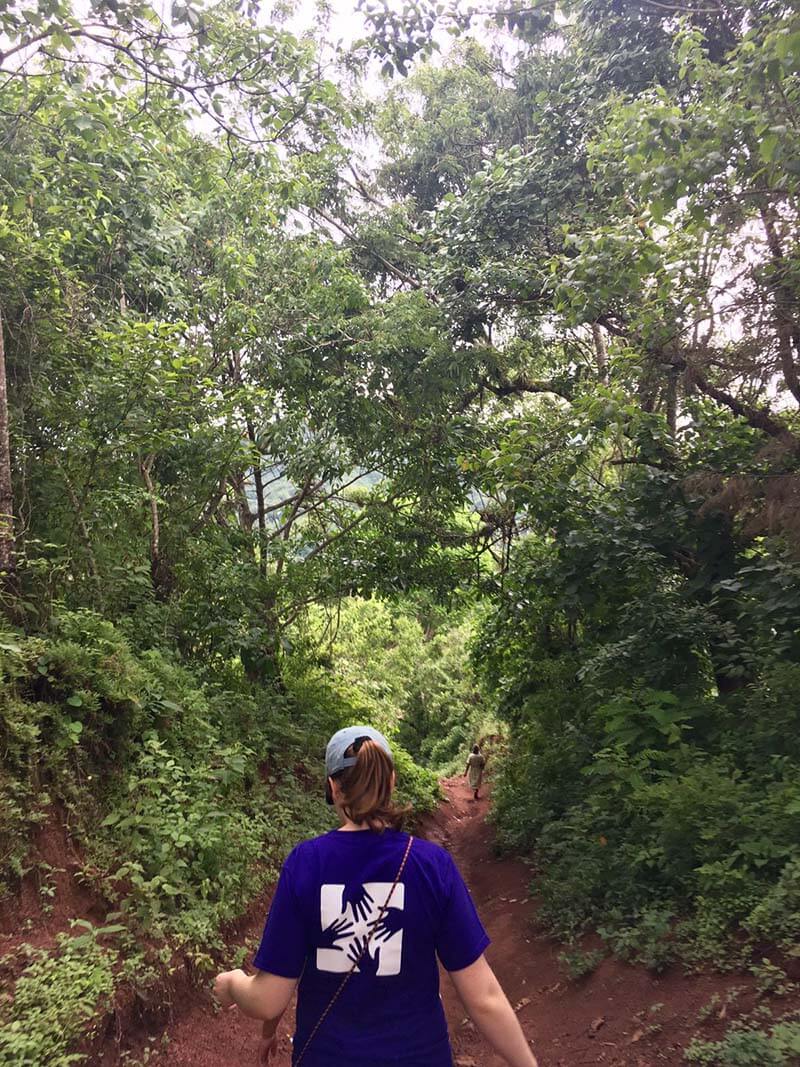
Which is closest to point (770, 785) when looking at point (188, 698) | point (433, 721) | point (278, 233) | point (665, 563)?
point (665, 563)

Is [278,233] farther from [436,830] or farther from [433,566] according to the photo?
[436,830]

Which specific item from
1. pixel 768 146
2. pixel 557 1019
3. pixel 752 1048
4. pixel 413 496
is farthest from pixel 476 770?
pixel 768 146

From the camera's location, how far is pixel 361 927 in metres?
1.91

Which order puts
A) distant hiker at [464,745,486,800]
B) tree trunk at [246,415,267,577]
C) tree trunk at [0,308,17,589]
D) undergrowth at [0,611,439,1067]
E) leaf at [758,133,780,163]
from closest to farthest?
undergrowth at [0,611,439,1067], leaf at [758,133,780,163], tree trunk at [0,308,17,589], tree trunk at [246,415,267,577], distant hiker at [464,745,486,800]

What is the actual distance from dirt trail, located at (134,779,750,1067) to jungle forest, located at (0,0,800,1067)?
0.10 ft

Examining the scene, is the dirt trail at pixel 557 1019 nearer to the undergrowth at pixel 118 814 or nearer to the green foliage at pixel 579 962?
the green foliage at pixel 579 962

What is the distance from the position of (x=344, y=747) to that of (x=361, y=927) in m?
0.46

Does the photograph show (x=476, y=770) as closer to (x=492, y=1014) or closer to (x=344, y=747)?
(x=492, y=1014)

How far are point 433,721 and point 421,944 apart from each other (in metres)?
20.0

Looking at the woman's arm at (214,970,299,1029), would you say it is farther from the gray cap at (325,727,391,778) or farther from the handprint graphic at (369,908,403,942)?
the gray cap at (325,727,391,778)

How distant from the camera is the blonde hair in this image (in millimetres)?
1998

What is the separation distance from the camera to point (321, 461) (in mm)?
10234

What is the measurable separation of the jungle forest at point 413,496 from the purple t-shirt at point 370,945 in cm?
233

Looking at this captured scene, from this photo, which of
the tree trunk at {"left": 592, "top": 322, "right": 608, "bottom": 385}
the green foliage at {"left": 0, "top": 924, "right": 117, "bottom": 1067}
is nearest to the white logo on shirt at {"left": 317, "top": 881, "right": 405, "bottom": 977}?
the green foliage at {"left": 0, "top": 924, "right": 117, "bottom": 1067}
